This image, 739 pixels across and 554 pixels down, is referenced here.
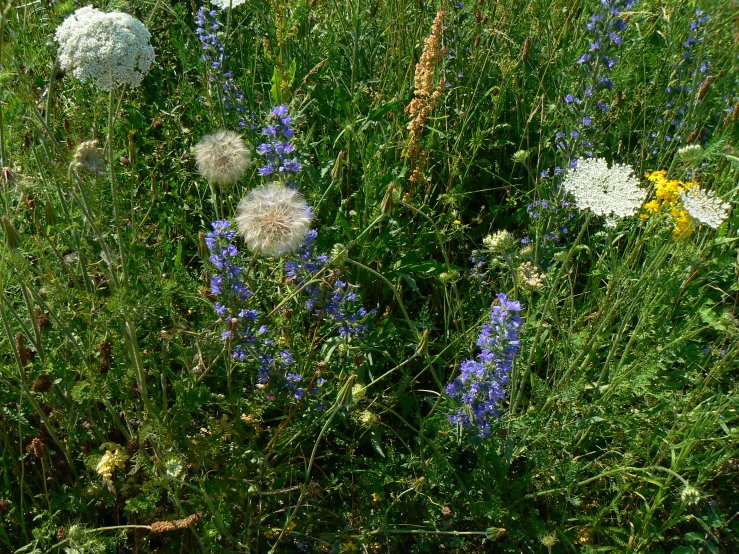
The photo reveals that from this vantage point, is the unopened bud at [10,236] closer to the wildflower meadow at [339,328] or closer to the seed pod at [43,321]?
the wildflower meadow at [339,328]

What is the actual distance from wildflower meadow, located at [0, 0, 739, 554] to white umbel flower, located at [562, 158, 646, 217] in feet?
0.04

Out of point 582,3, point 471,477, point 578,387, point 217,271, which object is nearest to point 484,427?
point 471,477

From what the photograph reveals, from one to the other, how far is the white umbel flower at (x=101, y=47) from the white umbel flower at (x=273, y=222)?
0.54 meters

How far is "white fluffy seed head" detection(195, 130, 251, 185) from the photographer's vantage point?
228cm

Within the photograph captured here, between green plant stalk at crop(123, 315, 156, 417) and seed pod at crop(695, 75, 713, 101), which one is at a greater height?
seed pod at crop(695, 75, 713, 101)

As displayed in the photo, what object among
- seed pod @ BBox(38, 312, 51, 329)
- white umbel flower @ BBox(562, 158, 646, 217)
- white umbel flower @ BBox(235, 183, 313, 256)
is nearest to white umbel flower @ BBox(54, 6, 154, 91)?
white umbel flower @ BBox(235, 183, 313, 256)

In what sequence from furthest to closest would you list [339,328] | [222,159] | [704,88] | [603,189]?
[704,88]
[339,328]
[603,189]
[222,159]

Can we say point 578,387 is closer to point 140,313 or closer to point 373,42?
point 140,313

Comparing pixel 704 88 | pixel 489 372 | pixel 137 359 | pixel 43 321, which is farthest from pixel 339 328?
pixel 704 88

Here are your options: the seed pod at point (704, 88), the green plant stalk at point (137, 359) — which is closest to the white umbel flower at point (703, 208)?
the seed pod at point (704, 88)

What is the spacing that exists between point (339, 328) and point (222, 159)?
781 millimetres

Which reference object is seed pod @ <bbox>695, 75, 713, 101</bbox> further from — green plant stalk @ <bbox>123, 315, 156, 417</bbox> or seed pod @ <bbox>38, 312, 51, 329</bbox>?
seed pod @ <bbox>38, 312, 51, 329</bbox>

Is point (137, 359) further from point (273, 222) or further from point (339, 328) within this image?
point (339, 328)

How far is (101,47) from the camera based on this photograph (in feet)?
6.09
